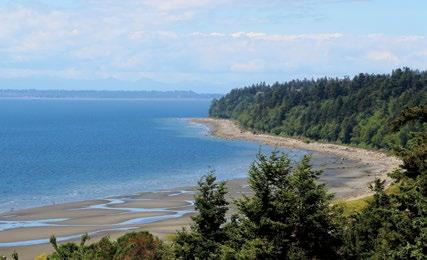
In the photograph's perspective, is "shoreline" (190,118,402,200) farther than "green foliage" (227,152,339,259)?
Yes

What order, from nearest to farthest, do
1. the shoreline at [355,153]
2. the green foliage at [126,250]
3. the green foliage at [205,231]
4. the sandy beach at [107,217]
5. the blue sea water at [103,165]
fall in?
the green foliage at [205,231] → the green foliage at [126,250] → the sandy beach at [107,217] → the blue sea water at [103,165] → the shoreline at [355,153]

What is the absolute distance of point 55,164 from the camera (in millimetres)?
132750

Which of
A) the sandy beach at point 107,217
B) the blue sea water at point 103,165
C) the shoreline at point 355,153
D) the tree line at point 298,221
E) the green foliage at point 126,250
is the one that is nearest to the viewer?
the tree line at point 298,221

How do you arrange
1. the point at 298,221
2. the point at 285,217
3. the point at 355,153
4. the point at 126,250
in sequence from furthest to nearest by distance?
the point at 355,153 → the point at 126,250 → the point at 285,217 → the point at 298,221

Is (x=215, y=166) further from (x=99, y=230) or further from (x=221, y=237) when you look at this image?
(x=221, y=237)

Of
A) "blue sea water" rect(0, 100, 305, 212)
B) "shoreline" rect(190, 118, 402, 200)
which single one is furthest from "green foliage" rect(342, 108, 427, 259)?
"shoreline" rect(190, 118, 402, 200)

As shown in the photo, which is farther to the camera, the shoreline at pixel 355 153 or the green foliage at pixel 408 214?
the shoreline at pixel 355 153

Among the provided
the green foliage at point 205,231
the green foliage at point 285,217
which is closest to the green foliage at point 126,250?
the green foliage at point 205,231

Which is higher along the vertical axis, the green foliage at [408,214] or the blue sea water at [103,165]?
the green foliage at [408,214]

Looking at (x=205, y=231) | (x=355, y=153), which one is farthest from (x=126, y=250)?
(x=355, y=153)

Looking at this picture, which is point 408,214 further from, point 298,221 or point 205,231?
point 205,231

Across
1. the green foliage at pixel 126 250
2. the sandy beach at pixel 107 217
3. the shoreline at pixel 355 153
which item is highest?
the green foliage at pixel 126 250

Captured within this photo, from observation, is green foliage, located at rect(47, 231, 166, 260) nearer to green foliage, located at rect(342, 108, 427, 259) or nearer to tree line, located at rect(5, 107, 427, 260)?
tree line, located at rect(5, 107, 427, 260)

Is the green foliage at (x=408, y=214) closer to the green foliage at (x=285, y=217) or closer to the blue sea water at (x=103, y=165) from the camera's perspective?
the green foliage at (x=285, y=217)
